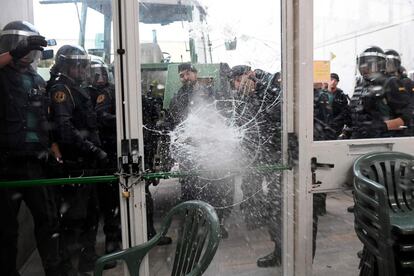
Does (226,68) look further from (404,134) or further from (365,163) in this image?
(404,134)

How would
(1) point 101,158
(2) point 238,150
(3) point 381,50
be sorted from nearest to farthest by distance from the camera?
(1) point 101,158 < (2) point 238,150 < (3) point 381,50

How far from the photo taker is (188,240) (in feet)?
5.09

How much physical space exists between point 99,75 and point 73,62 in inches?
6.2

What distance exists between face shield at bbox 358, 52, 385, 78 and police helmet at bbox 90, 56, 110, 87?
1.58 meters

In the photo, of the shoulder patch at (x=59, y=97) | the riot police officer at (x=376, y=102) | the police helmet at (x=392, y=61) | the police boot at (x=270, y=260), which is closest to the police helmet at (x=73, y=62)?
the shoulder patch at (x=59, y=97)

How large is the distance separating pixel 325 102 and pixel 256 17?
2.17 ft

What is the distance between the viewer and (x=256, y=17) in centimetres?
201

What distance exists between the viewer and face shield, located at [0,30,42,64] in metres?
1.81

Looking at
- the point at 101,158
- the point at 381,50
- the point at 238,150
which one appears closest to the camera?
the point at 101,158

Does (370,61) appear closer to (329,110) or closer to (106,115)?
(329,110)

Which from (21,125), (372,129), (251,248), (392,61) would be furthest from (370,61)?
(21,125)

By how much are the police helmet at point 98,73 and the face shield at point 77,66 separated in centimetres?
3

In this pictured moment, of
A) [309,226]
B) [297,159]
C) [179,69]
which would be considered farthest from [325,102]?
[179,69]

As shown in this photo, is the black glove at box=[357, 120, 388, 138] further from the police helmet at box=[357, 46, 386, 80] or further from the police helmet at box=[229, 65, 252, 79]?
the police helmet at box=[229, 65, 252, 79]
